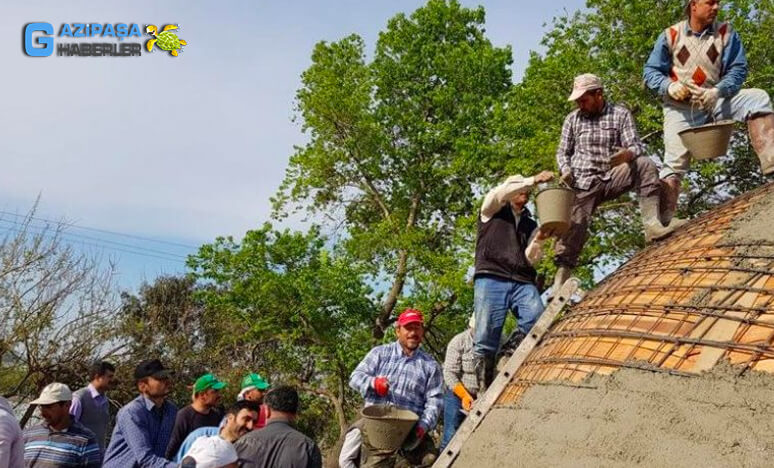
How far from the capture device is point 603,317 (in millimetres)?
4309

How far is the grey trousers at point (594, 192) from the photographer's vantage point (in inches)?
224

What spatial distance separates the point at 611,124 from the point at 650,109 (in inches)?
577

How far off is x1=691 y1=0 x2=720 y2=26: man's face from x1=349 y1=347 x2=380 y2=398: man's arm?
360cm

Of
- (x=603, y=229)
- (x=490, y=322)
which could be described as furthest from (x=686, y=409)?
(x=603, y=229)

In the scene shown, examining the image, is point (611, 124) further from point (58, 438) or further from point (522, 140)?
point (522, 140)

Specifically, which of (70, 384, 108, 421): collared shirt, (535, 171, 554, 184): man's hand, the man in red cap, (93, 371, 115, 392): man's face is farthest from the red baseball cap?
(70, 384, 108, 421): collared shirt

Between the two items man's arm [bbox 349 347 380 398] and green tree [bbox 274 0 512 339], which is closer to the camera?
man's arm [bbox 349 347 380 398]

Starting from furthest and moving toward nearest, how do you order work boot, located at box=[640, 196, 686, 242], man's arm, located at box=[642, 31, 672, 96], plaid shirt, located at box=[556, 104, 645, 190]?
A: man's arm, located at box=[642, 31, 672, 96] → plaid shirt, located at box=[556, 104, 645, 190] → work boot, located at box=[640, 196, 686, 242]

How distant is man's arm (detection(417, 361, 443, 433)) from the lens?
5635mm

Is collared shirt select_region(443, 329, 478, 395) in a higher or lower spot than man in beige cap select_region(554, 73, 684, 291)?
lower

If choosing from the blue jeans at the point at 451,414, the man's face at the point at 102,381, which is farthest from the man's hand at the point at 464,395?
the man's face at the point at 102,381

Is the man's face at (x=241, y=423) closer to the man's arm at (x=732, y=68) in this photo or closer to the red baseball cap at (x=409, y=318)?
the red baseball cap at (x=409, y=318)

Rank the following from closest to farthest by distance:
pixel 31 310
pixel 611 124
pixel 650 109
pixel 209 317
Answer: pixel 611 124
pixel 31 310
pixel 650 109
pixel 209 317

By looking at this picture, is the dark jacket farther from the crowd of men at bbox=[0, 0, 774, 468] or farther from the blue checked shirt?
the blue checked shirt
